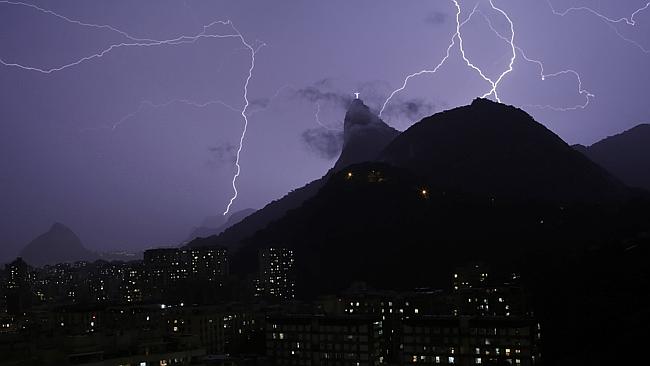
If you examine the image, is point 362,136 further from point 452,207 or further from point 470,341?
point 470,341

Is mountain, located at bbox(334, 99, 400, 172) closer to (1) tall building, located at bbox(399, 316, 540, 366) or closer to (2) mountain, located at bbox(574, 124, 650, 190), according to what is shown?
(2) mountain, located at bbox(574, 124, 650, 190)

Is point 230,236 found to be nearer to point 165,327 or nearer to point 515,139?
point 515,139

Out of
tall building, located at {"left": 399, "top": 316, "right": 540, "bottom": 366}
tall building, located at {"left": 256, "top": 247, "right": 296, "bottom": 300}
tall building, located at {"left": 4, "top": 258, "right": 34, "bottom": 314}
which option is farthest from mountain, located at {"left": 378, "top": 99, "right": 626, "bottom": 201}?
tall building, located at {"left": 4, "top": 258, "right": 34, "bottom": 314}

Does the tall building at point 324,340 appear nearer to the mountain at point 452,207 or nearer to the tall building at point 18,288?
the mountain at point 452,207

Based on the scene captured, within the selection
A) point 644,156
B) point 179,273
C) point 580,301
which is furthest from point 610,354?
point 644,156

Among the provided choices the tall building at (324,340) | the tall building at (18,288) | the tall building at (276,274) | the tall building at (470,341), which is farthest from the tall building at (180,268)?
the tall building at (470,341)

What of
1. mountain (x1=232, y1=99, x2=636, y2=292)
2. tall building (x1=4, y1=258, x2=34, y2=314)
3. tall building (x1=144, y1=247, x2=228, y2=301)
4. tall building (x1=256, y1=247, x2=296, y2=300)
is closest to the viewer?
mountain (x1=232, y1=99, x2=636, y2=292)

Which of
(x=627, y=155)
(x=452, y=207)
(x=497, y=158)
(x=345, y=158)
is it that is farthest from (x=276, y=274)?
(x=627, y=155)
